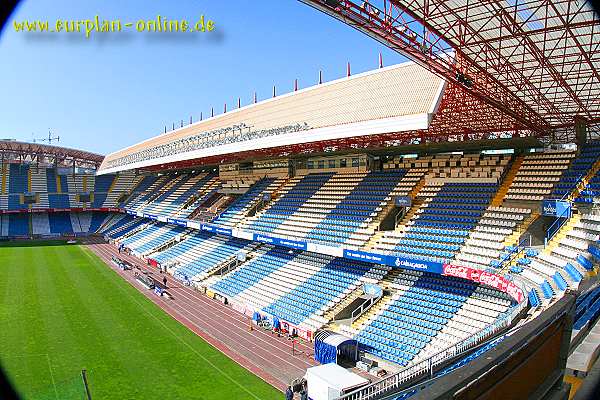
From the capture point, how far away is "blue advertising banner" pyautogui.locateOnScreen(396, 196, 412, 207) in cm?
2406

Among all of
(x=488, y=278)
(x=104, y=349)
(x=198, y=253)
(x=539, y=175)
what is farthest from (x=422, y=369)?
(x=198, y=253)

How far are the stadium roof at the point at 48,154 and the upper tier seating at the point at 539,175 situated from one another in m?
54.8

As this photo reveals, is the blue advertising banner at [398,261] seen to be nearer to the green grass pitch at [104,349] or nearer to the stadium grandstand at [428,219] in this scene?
the stadium grandstand at [428,219]

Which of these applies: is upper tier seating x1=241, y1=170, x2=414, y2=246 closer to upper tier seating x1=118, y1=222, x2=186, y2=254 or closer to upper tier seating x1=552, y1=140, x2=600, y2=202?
upper tier seating x1=552, y1=140, x2=600, y2=202

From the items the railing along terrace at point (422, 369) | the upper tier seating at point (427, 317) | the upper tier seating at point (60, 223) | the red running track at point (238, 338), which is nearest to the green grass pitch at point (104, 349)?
the red running track at point (238, 338)

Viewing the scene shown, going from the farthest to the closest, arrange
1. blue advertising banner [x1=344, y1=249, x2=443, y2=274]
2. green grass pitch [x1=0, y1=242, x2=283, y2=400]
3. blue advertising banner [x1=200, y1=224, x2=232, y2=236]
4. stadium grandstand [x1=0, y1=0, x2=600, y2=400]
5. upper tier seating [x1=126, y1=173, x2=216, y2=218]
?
1. upper tier seating [x1=126, y1=173, x2=216, y2=218]
2. blue advertising banner [x1=200, y1=224, x2=232, y2=236]
3. blue advertising banner [x1=344, y1=249, x2=443, y2=274]
4. green grass pitch [x1=0, y1=242, x2=283, y2=400]
5. stadium grandstand [x1=0, y1=0, x2=600, y2=400]

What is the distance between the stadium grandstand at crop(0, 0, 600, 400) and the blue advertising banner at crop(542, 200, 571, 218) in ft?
0.18

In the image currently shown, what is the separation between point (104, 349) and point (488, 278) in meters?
15.8

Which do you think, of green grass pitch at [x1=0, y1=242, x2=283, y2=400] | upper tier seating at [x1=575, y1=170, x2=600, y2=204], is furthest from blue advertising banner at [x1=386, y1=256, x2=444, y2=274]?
green grass pitch at [x1=0, y1=242, x2=283, y2=400]

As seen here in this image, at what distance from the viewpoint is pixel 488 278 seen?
16.0 meters

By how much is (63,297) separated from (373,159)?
21.7m

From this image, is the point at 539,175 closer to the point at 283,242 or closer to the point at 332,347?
the point at 332,347

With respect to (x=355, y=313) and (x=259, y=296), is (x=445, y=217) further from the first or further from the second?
(x=259, y=296)

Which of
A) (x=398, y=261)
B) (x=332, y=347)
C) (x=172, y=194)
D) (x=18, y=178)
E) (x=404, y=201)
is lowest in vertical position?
(x=332, y=347)
